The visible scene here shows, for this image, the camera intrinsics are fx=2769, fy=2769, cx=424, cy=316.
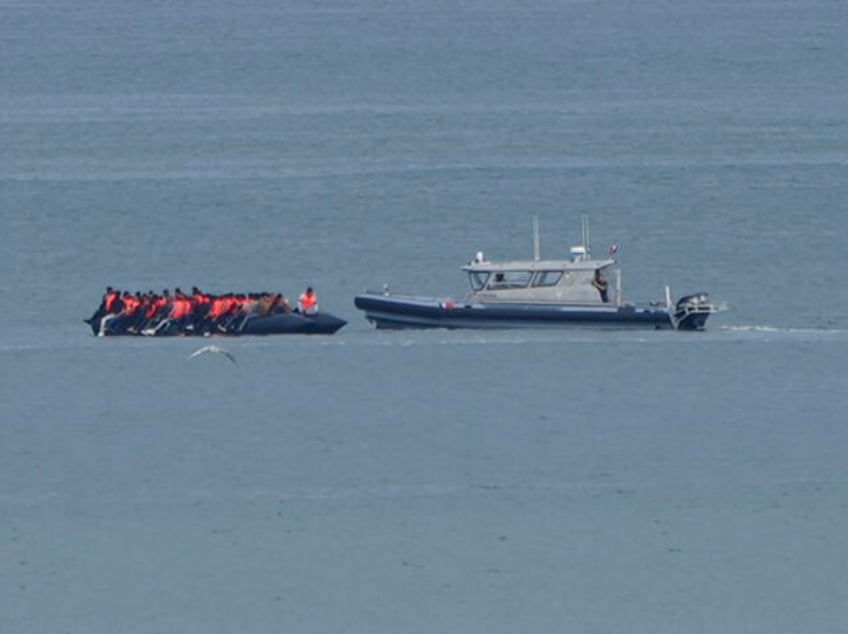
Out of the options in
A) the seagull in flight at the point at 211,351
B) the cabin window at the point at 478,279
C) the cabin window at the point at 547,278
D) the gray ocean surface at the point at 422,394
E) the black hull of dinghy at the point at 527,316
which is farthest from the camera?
the cabin window at the point at 478,279

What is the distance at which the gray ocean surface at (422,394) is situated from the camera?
79.8 feet

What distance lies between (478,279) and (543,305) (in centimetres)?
106

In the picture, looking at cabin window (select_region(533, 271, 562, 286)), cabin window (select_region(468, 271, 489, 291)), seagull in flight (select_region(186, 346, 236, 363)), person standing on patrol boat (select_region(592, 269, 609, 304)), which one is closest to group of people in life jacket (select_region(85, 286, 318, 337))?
seagull in flight (select_region(186, 346, 236, 363))

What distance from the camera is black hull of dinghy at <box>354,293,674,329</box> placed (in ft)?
123

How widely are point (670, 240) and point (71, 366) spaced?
18678 millimetres

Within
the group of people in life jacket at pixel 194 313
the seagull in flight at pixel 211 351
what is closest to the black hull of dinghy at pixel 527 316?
the group of people in life jacket at pixel 194 313

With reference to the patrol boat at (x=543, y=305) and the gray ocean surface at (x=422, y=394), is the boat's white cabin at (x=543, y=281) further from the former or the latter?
the gray ocean surface at (x=422, y=394)

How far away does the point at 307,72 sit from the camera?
338 feet

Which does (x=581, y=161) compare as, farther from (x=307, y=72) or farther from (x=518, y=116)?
(x=307, y=72)

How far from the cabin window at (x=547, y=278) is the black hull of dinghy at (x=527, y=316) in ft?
1.24

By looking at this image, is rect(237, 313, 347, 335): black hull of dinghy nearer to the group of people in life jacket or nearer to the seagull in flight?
the group of people in life jacket

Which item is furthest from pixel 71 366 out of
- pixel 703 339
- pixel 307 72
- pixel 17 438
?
pixel 307 72

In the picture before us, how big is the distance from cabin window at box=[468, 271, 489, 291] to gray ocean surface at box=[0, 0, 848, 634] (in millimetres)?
697

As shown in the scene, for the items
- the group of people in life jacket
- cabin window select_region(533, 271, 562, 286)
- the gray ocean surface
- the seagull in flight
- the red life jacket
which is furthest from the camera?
the red life jacket
